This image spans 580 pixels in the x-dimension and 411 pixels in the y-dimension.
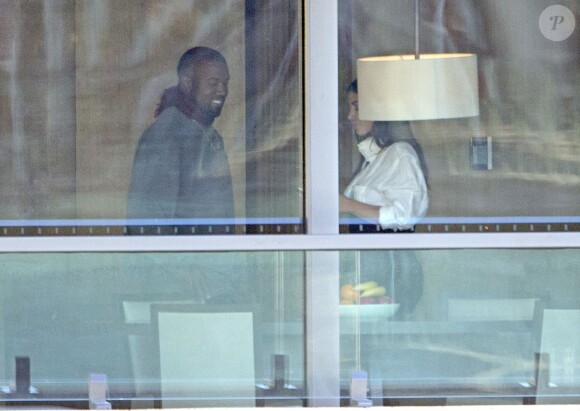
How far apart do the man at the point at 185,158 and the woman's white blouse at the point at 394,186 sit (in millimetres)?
522

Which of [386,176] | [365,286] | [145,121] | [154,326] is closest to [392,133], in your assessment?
[386,176]

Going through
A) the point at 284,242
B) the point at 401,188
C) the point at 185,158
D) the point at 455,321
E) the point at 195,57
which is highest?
the point at 195,57

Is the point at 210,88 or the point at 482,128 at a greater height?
the point at 210,88

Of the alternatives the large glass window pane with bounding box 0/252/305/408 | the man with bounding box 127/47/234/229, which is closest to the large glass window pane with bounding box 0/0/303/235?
the man with bounding box 127/47/234/229

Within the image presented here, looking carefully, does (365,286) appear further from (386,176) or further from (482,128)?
(482,128)

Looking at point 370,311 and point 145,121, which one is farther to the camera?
point 145,121

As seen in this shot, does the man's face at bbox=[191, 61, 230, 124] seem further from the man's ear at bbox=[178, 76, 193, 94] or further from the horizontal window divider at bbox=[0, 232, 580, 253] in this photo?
the horizontal window divider at bbox=[0, 232, 580, 253]

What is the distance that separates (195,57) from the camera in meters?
4.64

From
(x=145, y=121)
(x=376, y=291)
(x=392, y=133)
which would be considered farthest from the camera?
(x=392, y=133)

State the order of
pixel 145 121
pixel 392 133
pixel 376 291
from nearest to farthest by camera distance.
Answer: pixel 376 291 < pixel 145 121 < pixel 392 133

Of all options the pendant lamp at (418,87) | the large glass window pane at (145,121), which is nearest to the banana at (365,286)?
the large glass window pane at (145,121)

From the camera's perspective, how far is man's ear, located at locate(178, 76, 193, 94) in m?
4.65

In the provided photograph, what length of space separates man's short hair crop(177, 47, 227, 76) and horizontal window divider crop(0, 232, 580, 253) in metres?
0.67

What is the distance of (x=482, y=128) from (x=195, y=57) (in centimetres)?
115
